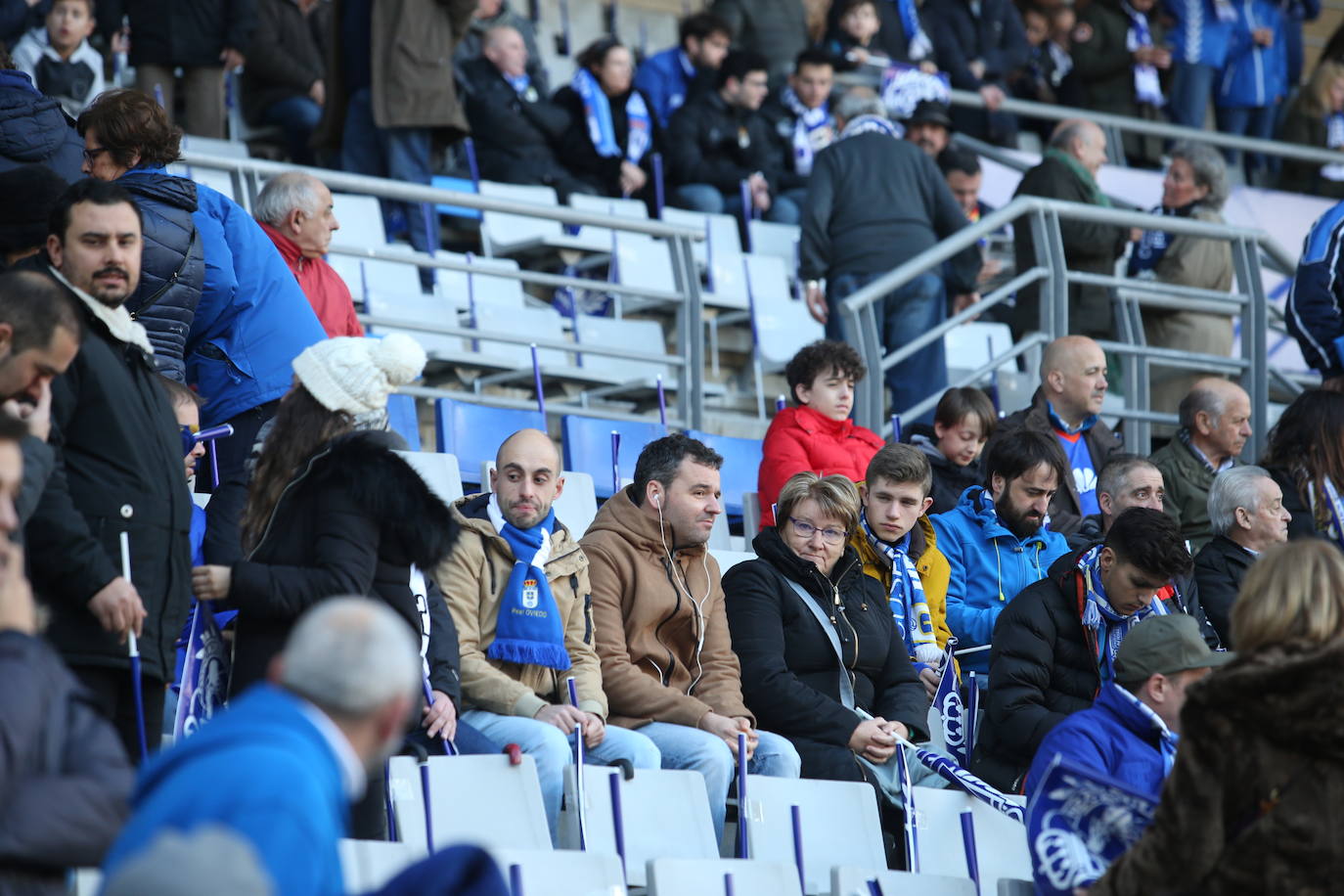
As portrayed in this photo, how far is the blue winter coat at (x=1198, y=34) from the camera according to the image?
44.5 feet

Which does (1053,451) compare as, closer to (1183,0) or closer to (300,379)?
(300,379)

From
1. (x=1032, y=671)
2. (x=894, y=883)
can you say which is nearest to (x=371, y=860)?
(x=894, y=883)

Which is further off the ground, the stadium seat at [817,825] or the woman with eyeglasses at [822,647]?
the woman with eyeglasses at [822,647]

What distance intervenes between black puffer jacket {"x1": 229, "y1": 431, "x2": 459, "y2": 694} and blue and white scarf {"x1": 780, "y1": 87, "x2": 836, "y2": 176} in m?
7.50

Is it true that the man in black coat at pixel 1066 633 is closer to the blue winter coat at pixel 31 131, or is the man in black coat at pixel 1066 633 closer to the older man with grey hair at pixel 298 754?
the blue winter coat at pixel 31 131

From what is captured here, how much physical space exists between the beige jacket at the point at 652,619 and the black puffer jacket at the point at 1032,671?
0.69 m

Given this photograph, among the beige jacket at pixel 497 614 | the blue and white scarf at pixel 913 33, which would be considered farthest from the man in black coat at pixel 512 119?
the beige jacket at pixel 497 614

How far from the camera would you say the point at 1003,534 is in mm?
6422

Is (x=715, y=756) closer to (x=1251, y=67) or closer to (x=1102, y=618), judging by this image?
(x=1102, y=618)

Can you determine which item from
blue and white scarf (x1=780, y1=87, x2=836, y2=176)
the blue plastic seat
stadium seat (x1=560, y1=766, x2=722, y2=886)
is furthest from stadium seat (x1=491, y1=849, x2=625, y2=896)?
blue and white scarf (x1=780, y1=87, x2=836, y2=176)

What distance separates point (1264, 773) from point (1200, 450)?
12.9 ft

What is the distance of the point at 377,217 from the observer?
952 centimetres

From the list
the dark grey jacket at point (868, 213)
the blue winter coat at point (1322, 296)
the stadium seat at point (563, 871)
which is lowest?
Answer: the stadium seat at point (563, 871)

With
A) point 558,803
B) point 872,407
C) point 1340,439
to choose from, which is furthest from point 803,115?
point 558,803
